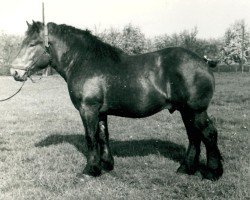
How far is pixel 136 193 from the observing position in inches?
219

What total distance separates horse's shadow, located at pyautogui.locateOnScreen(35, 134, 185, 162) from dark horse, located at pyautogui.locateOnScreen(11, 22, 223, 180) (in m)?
1.28

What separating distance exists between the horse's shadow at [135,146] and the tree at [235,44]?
60000 mm

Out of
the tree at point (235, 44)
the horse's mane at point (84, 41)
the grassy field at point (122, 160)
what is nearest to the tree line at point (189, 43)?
the tree at point (235, 44)

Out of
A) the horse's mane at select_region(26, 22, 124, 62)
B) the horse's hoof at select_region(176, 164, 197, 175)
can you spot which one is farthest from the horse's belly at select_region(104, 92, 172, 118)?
the horse's hoof at select_region(176, 164, 197, 175)

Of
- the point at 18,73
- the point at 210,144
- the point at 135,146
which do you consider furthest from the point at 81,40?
the point at 135,146

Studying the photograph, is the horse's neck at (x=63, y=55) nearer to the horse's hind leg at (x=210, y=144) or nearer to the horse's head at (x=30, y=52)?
the horse's head at (x=30, y=52)

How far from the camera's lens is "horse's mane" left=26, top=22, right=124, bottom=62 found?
21.0ft

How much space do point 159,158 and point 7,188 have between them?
3144 mm

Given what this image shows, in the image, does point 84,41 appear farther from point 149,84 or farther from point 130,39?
point 130,39

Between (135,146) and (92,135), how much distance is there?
2.42 metres

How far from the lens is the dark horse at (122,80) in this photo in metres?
5.94

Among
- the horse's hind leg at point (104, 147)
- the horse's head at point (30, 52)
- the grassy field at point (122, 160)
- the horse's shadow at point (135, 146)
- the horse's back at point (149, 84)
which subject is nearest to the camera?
the grassy field at point (122, 160)

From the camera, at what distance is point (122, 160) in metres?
7.34

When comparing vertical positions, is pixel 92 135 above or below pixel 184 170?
above
